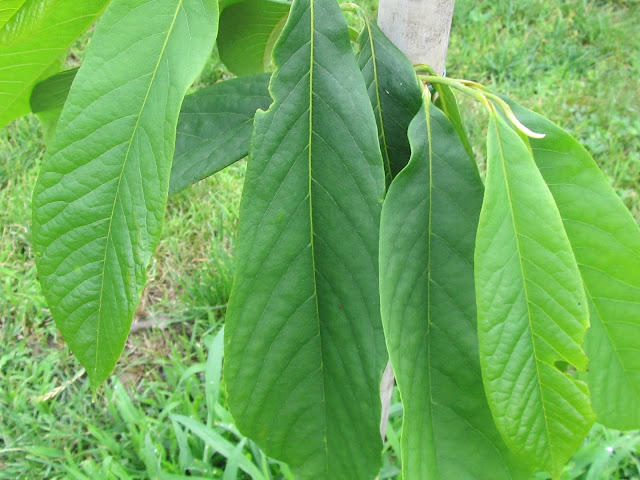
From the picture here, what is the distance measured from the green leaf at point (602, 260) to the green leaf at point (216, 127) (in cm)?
28

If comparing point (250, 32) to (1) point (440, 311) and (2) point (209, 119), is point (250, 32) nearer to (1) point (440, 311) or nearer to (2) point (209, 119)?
(2) point (209, 119)

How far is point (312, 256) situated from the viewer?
56 centimetres

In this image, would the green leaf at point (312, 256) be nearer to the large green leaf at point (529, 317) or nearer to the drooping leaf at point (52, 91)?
the large green leaf at point (529, 317)

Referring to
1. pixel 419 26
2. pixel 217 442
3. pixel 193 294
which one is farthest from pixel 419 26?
pixel 193 294

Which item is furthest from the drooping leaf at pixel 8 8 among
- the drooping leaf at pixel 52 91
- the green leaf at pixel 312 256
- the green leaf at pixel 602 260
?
the green leaf at pixel 602 260

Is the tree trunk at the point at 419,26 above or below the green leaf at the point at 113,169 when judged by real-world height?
above

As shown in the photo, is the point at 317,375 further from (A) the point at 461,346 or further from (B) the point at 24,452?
(B) the point at 24,452

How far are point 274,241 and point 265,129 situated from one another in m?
0.10

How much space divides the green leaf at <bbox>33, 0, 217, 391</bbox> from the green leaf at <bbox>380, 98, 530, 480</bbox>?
0.66 feet

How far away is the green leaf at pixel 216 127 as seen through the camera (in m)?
0.68

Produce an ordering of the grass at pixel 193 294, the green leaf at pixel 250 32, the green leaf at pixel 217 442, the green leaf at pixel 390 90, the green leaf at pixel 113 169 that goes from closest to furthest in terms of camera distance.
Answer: the green leaf at pixel 113 169 → the green leaf at pixel 390 90 → the green leaf at pixel 250 32 → the green leaf at pixel 217 442 → the grass at pixel 193 294

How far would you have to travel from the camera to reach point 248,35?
81cm

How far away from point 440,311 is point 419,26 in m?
0.29

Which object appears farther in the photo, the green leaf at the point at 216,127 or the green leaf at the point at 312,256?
the green leaf at the point at 216,127
